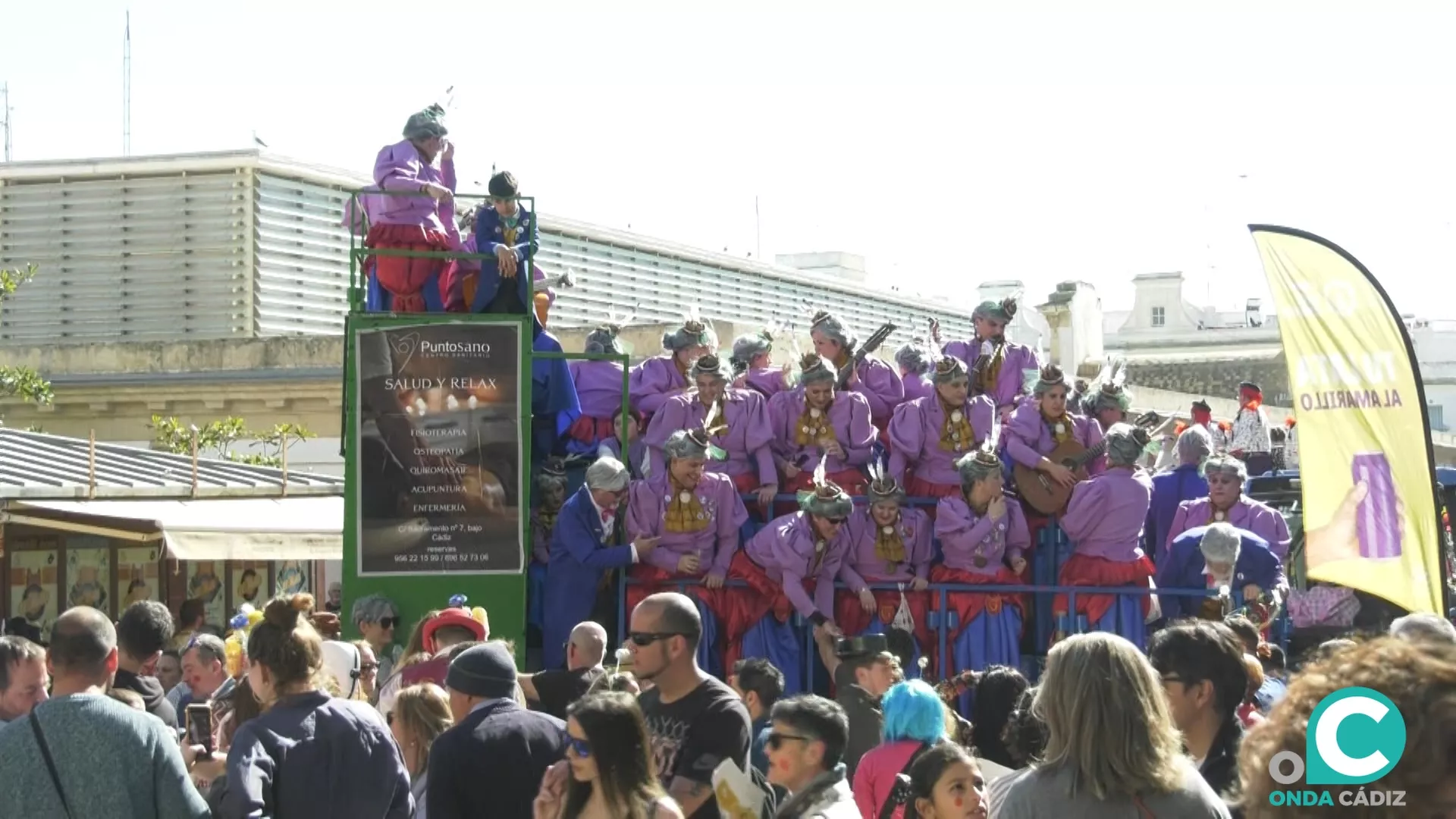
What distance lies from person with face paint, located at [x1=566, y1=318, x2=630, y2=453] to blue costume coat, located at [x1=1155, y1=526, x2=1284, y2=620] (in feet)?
12.4

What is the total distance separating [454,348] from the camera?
11.5 meters

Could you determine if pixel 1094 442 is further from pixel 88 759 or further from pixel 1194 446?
pixel 88 759

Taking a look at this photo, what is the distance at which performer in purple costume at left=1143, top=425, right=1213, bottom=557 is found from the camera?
1198 cm

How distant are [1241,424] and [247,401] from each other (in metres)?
16.4

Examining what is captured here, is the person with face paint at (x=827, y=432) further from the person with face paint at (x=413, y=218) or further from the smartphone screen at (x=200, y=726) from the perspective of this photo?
the smartphone screen at (x=200, y=726)

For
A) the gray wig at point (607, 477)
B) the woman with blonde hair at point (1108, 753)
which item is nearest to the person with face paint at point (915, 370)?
the gray wig at point (607, 477)

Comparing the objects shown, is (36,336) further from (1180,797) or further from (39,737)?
(1180,797)

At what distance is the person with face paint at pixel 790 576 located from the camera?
438 inches

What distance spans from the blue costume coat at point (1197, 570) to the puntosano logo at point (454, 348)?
429 cm

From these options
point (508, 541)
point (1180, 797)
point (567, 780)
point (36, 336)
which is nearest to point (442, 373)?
point (508, 541)

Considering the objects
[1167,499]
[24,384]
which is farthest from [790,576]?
[24,384]

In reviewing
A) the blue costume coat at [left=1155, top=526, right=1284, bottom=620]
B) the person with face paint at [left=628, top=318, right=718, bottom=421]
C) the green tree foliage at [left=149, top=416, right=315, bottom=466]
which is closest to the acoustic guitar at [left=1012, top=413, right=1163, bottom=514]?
the blue costume coat at [left=1155, top=526, right=1284, bottom=620]

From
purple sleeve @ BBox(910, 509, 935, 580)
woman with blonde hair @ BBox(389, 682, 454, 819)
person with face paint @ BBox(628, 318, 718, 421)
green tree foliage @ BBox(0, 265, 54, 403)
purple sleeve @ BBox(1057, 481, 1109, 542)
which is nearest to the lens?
woman with blonde hair @ BBox(389, 682, 454, 819)

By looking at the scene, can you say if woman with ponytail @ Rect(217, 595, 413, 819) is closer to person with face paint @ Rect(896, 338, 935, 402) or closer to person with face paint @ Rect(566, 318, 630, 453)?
person with face paint @ Rect(566, 318, 630, 453)
